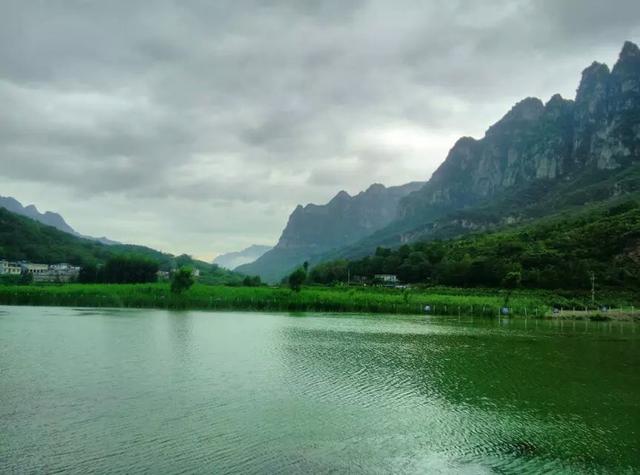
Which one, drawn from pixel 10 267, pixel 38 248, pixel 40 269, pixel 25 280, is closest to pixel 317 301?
pixel 25 280

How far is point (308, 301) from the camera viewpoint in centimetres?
8350

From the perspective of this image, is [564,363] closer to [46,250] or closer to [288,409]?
[288,409]

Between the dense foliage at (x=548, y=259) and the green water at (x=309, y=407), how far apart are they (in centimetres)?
6141

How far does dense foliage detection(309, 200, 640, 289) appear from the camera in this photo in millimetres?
95812

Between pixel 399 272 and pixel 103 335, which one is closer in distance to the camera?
pixel 103 335

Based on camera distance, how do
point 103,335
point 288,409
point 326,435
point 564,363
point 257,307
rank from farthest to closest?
point 257,307 → point 103,335 → point 564,363 → point 288,409 → point 326,435

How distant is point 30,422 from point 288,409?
8.46 meters

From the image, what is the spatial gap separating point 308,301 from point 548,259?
49318 mm

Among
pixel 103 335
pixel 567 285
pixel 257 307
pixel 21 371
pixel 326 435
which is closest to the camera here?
pixel 326 435

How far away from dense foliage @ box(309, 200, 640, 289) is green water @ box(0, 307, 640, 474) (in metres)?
61.4

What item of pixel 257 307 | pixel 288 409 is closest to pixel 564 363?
pixel 288 409

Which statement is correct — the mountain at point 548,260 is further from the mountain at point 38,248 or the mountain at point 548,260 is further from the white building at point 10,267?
the white building at point 10,267

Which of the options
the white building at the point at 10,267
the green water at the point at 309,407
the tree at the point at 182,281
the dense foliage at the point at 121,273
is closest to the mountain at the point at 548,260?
the dense foliage at the point at 121,273

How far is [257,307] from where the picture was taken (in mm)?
82500
